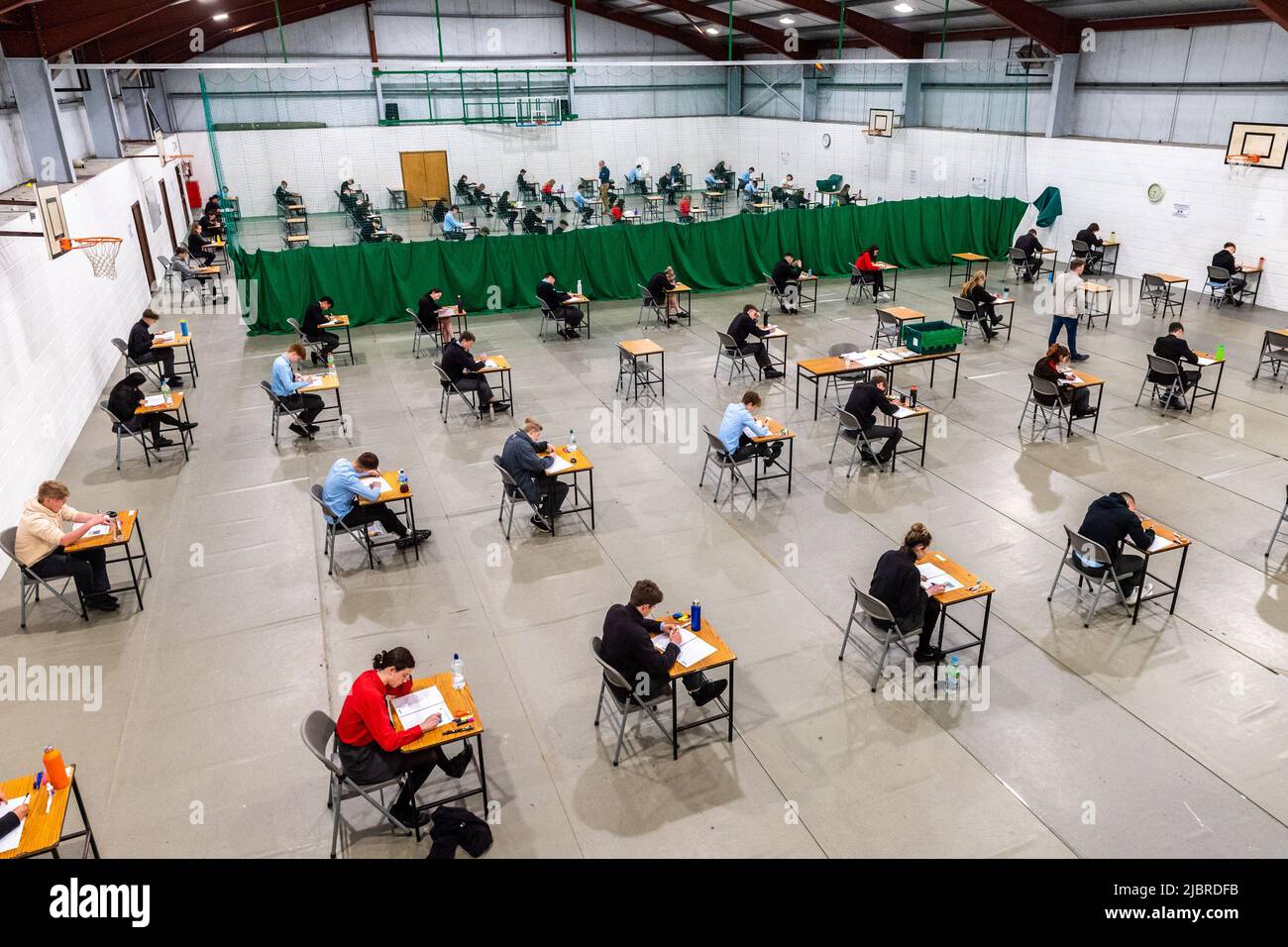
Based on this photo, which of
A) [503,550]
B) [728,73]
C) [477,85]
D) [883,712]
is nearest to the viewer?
[883,712]

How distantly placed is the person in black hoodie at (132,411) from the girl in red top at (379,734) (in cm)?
687

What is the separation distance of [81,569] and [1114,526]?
8632mm

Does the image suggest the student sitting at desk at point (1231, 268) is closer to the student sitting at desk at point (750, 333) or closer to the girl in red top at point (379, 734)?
the student sitting at desk at point (750, 333)

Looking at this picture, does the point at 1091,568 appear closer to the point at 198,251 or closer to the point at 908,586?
the point at 908,586

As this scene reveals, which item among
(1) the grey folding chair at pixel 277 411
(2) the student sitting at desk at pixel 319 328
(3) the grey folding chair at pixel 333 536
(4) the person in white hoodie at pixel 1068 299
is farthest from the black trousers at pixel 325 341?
(4) the person in white hoodie at pixel 1068 299

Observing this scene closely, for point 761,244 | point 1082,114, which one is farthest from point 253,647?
point 1082,114

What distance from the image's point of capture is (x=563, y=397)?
12430mm

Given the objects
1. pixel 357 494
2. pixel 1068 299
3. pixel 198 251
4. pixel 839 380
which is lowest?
pixel 839 380

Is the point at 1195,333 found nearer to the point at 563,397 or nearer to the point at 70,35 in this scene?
the point at 563,397

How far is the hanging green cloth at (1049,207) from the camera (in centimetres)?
1970

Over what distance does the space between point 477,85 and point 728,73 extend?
395 inches

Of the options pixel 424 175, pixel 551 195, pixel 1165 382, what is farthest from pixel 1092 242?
pixel 424 175

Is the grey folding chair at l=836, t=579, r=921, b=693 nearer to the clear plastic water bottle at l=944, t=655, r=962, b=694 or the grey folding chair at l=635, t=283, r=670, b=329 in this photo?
the clear plastic water bottle at l=944, t=655, r=962, b=694

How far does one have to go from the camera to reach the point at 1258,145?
15492 mm
